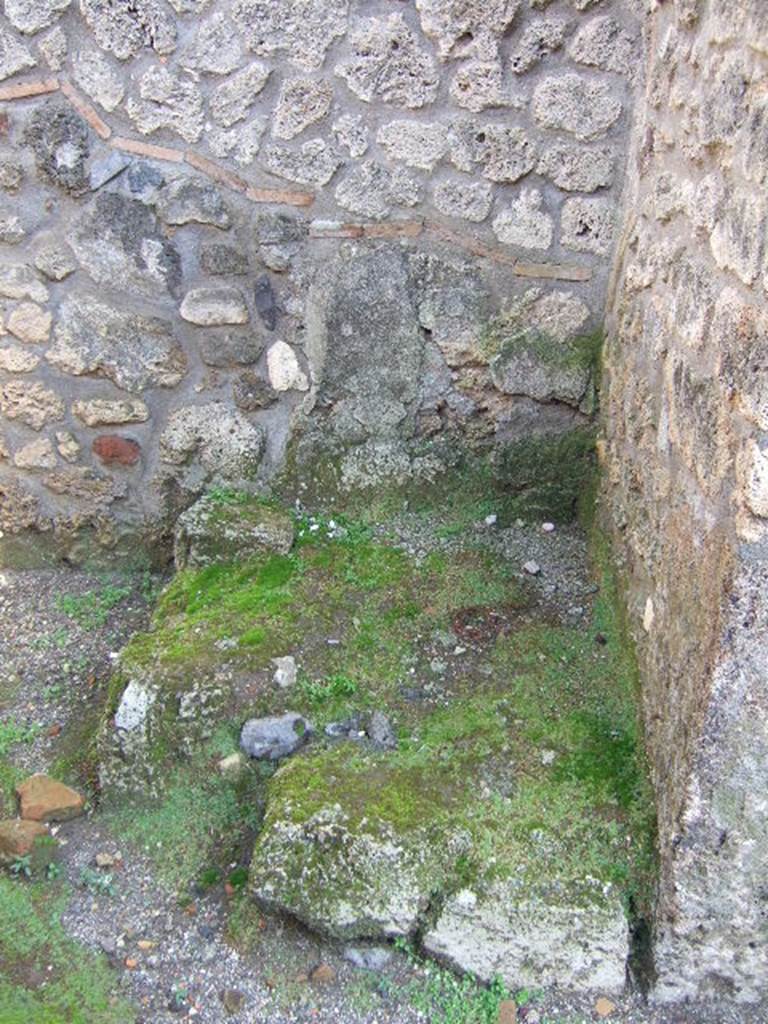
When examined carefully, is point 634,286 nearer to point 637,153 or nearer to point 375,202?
point 637,153

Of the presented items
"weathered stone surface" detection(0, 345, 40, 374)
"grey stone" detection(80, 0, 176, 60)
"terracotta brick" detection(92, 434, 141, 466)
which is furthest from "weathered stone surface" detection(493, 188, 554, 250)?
"weathered stone surface" detection(0, 345, 40, 374)

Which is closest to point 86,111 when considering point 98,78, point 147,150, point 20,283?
point 98,78

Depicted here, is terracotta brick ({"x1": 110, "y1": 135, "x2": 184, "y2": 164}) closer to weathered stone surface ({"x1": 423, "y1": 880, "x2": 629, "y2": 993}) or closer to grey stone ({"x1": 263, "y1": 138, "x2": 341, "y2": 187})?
grey stone ({"x1": 263, "y1": 138, "x2": 341, "y2": 187})

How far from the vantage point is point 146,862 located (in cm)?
223

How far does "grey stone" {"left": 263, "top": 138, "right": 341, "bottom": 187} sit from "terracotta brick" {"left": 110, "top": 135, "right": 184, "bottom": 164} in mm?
276

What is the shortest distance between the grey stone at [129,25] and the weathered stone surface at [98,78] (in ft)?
0.15

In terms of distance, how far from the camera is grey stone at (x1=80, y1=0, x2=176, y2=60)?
278 cm

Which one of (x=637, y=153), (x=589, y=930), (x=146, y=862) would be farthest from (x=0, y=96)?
(x=589, y=930)

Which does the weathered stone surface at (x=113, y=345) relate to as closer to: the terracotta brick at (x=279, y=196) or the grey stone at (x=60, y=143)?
the grey stone at (x=60, y=143)

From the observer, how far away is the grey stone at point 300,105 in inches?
111

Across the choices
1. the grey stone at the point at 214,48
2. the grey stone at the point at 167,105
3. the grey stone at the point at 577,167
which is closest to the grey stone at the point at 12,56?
the grey stone at the point at 167,105

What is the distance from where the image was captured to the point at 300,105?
9.33ft

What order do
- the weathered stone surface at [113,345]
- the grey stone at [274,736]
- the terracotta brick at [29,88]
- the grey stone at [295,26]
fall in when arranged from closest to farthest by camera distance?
the grey stone at [274,736]
the grey stone at [295,26]
the terracotta brick at [29,88]
the weathered stone surface at [113,345]

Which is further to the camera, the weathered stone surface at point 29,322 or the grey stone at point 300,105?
the weathered stone surface at point 29,322
